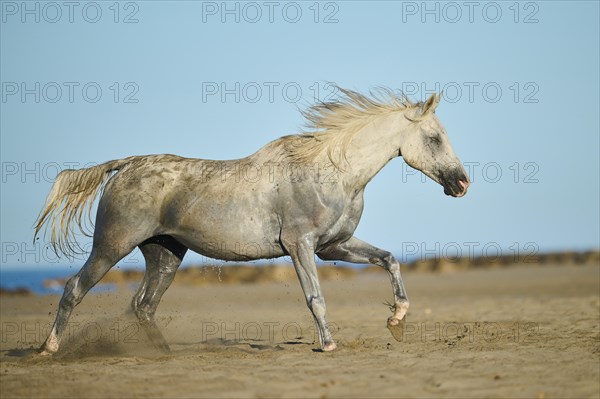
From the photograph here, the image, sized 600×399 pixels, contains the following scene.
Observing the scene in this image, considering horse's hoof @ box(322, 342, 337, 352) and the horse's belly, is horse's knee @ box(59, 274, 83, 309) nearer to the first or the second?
the horse's belly

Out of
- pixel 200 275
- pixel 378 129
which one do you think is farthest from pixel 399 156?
pixel 200 275

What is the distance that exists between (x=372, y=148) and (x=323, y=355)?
2467 millimetres

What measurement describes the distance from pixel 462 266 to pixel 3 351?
2990cm

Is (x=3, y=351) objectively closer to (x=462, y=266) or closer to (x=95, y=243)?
(x=95, y=243)

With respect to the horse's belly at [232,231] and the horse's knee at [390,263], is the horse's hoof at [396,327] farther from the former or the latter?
the horse's belly at [232,231]

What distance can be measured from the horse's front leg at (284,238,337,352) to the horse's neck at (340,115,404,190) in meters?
0.96

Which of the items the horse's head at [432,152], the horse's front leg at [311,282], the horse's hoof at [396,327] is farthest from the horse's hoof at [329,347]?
the horse's head at [432,152]

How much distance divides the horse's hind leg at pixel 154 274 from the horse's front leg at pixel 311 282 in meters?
1.86

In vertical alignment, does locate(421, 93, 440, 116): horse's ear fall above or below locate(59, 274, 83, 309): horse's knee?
above

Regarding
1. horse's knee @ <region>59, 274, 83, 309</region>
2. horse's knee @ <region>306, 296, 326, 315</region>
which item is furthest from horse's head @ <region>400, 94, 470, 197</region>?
horse's knee @ <region>59, 274, 83, 309</region>

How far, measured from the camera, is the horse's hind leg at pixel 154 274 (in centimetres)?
1023

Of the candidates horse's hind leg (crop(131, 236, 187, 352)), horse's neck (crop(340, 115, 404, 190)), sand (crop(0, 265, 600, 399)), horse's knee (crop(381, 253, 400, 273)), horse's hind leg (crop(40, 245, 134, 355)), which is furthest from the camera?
horse's hind leg (crop(131, 236, 187, 352))

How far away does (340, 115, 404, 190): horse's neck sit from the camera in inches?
377

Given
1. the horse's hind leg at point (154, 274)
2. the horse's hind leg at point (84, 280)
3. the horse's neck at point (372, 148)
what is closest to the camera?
the horse's hind leg at point (84, 280)
